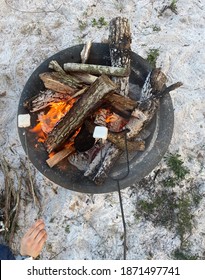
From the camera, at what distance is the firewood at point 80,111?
3236 millimetres

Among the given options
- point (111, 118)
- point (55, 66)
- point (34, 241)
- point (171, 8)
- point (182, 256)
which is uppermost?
point (171, 8)

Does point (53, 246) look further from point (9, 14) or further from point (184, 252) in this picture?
point (9, 14)

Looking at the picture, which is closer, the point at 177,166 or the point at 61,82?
the point at 61,82

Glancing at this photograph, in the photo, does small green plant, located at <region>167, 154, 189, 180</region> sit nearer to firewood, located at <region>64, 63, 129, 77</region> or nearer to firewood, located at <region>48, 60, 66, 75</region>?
firewood, located at <region>64, 63, 129, 77</region>

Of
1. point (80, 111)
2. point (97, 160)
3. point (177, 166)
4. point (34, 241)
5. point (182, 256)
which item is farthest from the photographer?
point (177, 166)

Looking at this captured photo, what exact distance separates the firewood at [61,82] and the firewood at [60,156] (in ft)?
1.56

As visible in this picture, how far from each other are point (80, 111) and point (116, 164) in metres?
0.55

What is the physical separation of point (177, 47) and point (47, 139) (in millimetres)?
1852

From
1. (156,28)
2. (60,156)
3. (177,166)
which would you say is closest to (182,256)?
(177,166)

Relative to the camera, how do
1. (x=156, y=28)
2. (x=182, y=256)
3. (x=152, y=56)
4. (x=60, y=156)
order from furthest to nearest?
(x=156, y=28) → (x=152, y=56) → (x=182, y=256) → (x=60, y=156)

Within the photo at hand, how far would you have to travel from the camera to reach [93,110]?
336cm

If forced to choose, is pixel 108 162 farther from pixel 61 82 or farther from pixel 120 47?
pixel 120 47

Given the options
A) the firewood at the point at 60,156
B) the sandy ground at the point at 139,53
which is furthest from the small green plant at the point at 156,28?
the firewood at the point at 60,156

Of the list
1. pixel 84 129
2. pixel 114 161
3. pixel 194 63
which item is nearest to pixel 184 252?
pixel 114 161
